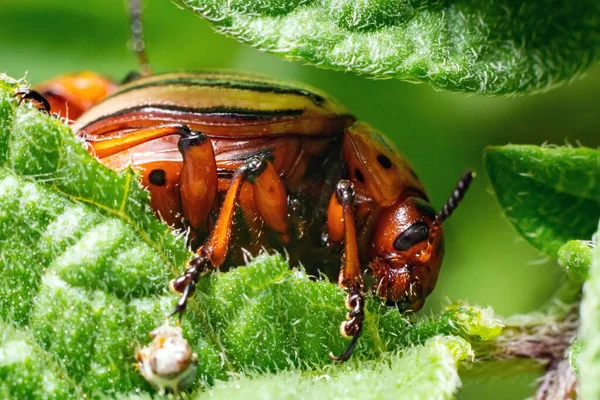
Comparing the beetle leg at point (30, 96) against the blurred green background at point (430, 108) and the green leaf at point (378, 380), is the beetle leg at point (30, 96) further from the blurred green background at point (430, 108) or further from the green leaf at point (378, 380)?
the blurred green background at point (430, 108)

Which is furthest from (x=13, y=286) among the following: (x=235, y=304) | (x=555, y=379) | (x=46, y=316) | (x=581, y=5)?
(x=581, y=5)

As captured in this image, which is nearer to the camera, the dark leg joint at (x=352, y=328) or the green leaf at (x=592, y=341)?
the green leaf at (x=592, y=341)

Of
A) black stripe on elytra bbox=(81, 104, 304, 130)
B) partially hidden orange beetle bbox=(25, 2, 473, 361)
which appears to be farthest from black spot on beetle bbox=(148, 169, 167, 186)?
black stripe on elytra bbox=(81, 104, 304, 130)

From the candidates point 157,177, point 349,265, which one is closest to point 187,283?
point 349,265

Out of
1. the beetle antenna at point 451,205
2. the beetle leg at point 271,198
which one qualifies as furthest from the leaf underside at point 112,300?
the beetle leg at point 271,198

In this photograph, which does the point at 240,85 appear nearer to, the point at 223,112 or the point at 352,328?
the point at 223,112

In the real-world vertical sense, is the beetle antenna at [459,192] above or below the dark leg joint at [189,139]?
below
